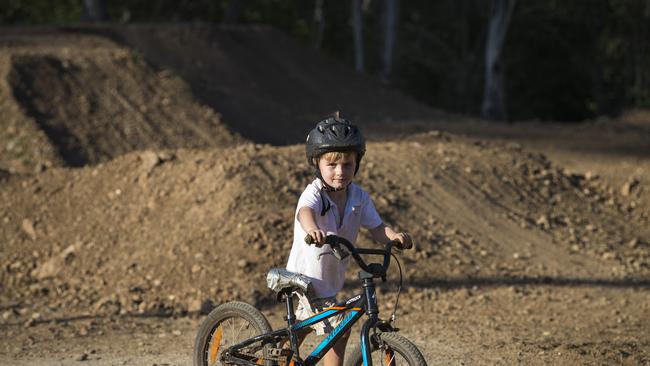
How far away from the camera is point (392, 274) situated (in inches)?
403

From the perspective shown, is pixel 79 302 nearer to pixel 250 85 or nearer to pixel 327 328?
pixel 327 328

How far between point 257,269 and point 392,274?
138 centimetres

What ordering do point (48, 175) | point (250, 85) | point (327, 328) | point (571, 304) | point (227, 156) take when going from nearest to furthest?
point (327, 328), point (571, 304), point (227, 156), point (48, 175), point (250, 85)

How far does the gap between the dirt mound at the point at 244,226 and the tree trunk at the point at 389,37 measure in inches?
576

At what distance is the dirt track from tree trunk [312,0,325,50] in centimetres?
1813

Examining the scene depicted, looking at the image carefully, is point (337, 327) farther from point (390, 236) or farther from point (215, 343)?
point (215, 343)

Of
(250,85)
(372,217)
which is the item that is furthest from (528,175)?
(250,85)

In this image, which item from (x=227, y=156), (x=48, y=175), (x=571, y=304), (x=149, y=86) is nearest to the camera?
(x=571, y=304)

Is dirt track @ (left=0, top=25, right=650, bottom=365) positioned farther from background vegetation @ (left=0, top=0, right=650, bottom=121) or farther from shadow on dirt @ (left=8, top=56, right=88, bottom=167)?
background vegetation @ (left=0, top=0, right=650, bottom=121)

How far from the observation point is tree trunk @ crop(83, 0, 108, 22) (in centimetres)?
2698

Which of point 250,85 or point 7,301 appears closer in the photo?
point 7,301

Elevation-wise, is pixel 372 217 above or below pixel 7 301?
above

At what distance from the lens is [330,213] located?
5160mm

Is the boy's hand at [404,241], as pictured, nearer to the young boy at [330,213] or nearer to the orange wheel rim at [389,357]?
the young boy at [330,213]
